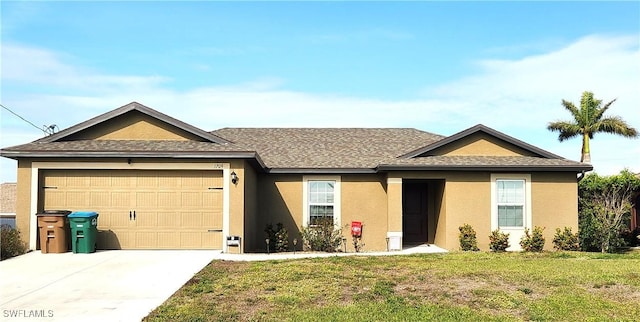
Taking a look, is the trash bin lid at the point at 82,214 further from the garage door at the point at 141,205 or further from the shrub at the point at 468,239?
the shrub at the point at 468,239

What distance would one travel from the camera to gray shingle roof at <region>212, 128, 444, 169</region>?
19016 mm

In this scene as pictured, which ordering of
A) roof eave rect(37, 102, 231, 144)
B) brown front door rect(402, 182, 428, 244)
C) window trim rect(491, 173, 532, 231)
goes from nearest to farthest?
roof eave rect(37, 102, 231, 144), window trim rect(491, 173, 532, 231), brown front door rect(402, 182, 428, 244)

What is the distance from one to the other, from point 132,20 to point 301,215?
25.7 feet

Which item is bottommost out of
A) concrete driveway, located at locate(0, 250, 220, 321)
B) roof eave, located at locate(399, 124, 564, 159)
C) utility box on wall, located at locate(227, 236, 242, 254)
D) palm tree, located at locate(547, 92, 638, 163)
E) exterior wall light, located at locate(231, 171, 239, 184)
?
concrete driveway, located at locate(0, 250, 220, 321)

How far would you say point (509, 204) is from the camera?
58.3ft

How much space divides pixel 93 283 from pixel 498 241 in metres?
11.7

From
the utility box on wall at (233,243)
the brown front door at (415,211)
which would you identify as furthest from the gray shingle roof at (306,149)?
the utility box on wall at (233,243)

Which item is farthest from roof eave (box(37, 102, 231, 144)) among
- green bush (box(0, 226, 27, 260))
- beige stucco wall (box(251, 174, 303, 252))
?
green bush (box(0, 226, 27, 260))

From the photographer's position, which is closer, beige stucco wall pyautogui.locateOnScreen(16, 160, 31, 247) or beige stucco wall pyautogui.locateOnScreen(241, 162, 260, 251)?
beige stucco wall pyautogui.locateOnScreen(16, 160, 31, 247)

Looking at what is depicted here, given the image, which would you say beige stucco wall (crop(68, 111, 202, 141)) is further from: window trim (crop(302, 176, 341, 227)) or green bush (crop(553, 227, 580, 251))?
green bush (crop(553, 227, 580, 251))

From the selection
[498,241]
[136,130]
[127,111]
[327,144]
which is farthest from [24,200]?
[498,241]

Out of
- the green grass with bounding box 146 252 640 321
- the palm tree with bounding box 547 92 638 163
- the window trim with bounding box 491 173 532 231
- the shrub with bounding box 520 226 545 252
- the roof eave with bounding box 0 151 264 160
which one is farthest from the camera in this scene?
the palm tree with bounding box 547 92 638 163

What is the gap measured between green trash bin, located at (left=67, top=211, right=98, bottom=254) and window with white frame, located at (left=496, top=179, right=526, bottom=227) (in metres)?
11.8

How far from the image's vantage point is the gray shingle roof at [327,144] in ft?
62.4
